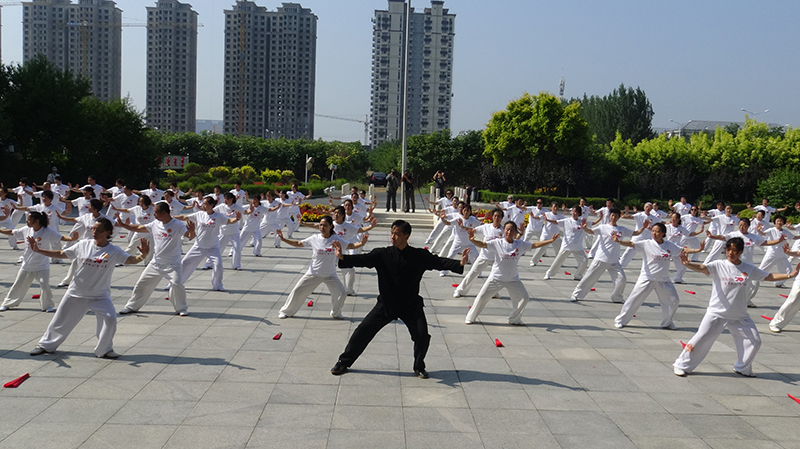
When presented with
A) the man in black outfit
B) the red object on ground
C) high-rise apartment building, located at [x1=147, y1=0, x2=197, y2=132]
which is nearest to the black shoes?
the man in black outfit

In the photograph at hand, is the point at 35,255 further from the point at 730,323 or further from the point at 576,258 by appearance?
the point at 576,258

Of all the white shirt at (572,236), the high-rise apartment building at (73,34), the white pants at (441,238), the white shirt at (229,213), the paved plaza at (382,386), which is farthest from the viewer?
the high-rise apartment building at (73,34)

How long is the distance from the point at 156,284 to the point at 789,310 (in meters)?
9.52

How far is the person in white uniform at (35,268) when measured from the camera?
8.94m

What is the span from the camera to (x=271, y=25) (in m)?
124

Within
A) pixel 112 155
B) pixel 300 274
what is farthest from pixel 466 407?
pixel 112 155

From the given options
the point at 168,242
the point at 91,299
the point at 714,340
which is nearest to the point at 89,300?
the point at 91,299

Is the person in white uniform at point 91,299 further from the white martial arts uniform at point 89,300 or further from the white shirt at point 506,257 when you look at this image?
the white shirt at point 506,257

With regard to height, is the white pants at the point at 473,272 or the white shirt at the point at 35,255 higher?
the white shirt at the point at 35,255

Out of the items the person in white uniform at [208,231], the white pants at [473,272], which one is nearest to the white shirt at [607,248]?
the white pants at [473,272]

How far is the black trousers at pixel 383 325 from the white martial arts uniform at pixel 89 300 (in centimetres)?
269

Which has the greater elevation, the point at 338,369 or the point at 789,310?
the point at 789,310

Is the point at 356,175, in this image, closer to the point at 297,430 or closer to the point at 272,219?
the point at 272,219

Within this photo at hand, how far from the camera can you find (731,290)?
24.0 ft
